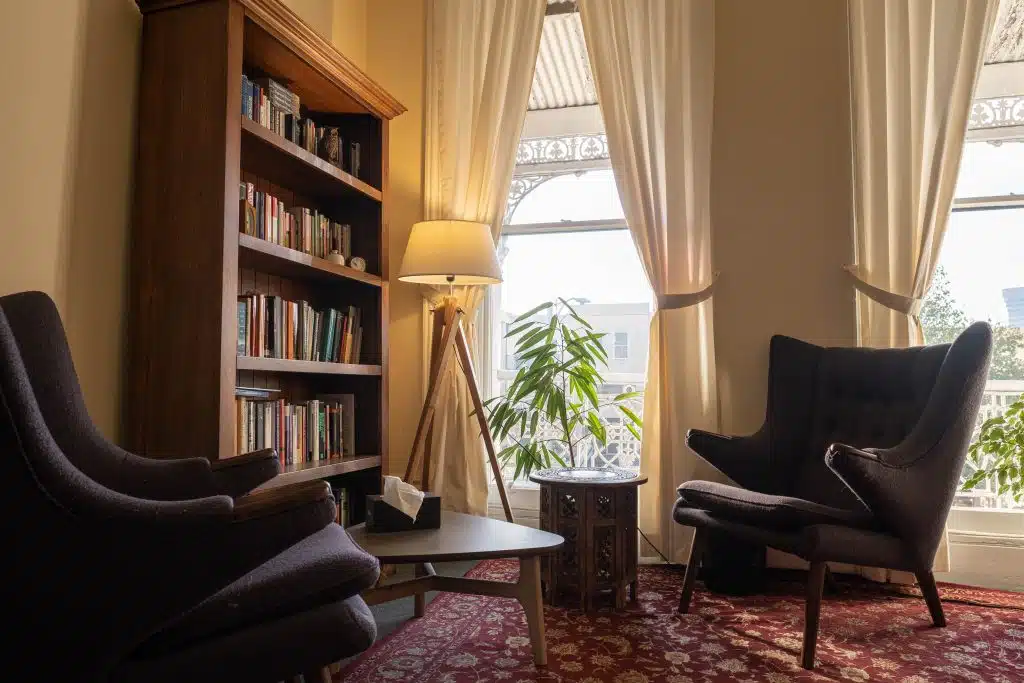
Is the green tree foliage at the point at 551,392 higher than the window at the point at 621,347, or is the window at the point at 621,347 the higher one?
the window at the point at 621,347

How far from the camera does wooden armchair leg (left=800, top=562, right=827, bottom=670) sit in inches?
87.9

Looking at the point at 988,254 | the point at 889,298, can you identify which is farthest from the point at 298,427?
the point at 988,254

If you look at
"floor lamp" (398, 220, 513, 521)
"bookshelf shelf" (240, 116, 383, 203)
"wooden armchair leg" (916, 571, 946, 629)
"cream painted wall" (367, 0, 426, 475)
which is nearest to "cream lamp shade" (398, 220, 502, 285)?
"floor lamp" (398, 220, 513, 521)

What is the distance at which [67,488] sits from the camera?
4.37 ft

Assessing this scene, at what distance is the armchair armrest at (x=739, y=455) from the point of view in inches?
117

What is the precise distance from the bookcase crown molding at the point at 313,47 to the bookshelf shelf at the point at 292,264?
77 cm

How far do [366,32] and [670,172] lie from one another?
1967mm

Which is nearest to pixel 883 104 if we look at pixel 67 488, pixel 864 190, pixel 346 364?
pixel 864 190

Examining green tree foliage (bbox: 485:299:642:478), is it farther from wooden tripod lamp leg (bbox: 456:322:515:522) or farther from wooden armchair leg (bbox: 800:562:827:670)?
wooden armchair leg (bbox: 800:562:827:670)

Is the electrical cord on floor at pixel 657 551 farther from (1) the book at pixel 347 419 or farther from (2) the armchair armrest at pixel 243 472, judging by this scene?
(2) the armchair armrest at pixel 243 472

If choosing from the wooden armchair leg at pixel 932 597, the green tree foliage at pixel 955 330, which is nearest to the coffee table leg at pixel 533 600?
the wooden armchair leg at pixel 932 597

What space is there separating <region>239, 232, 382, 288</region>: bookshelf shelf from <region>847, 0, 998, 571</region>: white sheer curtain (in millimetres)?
2261

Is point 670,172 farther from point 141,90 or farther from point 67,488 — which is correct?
point 67,488

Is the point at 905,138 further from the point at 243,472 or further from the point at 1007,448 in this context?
the point at 243,472
